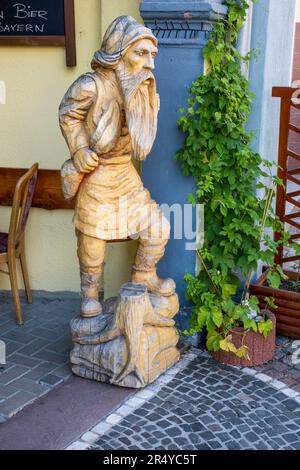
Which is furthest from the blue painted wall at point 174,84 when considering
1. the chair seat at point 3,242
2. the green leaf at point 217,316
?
the chair seat at point 3,242

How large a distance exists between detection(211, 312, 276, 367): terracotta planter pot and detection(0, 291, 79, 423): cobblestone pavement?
1079 millimetres

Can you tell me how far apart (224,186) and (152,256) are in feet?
2.33

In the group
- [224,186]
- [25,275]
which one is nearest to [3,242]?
[25,275]

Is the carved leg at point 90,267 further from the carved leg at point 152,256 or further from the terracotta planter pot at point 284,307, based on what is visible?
the terracotta planter pot at point 284,307

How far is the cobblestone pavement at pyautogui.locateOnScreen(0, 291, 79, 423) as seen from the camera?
4.05 metres

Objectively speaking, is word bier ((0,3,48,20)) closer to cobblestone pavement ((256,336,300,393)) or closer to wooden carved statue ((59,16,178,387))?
wooden carved statue ((59,16,178,387))

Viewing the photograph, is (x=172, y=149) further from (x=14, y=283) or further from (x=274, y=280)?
(x=14, y=283)

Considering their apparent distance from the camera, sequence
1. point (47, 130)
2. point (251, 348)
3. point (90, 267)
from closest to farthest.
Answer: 1. point (90, 267)
2. point (251, 348)
3. point (47, 130)

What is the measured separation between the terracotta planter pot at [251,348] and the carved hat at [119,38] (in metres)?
1.94

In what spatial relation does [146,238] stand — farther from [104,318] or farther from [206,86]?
[206,86]

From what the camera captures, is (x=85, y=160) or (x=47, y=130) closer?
(x=85, y=160)

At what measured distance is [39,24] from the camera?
5.02 meters

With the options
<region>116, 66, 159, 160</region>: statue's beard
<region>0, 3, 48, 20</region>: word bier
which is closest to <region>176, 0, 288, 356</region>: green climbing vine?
<region>116, 66, 159, 160</region>: statue's beard

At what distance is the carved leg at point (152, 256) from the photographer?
4.16m
